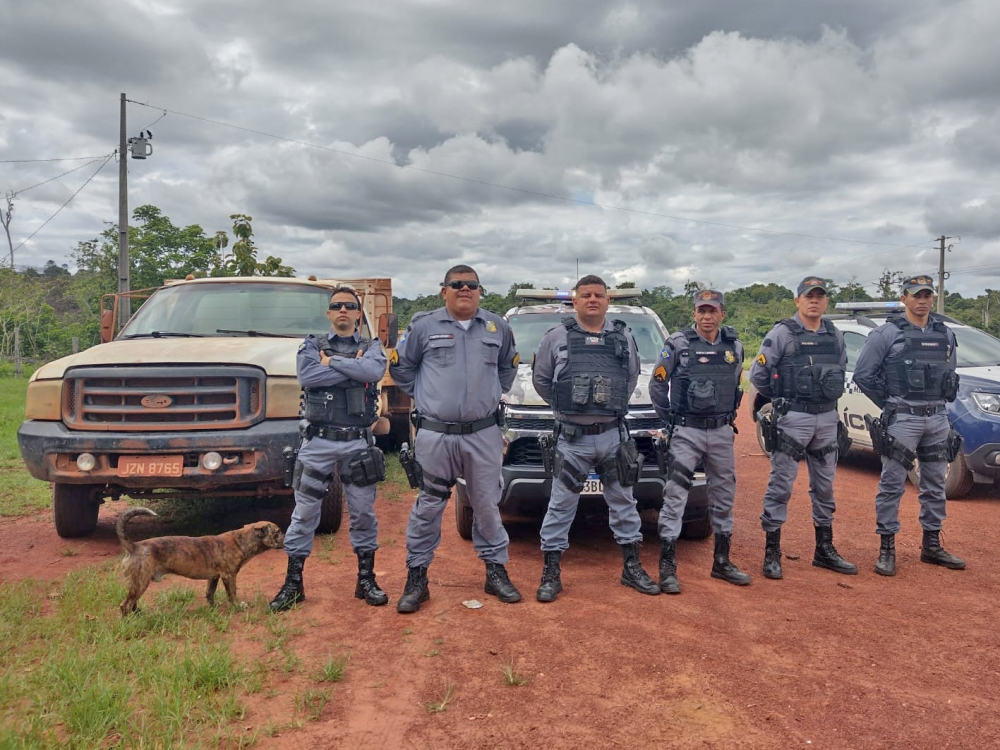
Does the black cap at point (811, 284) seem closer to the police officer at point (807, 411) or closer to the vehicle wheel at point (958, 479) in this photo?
the police officer at point (807, 411)

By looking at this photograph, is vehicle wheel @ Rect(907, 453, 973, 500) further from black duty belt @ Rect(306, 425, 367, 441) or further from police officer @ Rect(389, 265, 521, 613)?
black duty belt @ Rect(306, 425, 367, 441)

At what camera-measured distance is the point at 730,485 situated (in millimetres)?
4551

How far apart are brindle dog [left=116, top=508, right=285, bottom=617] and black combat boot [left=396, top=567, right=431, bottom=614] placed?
78cm

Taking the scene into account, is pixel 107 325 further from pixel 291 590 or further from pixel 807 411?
pixel 807 411

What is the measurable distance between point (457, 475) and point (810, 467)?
2472mm

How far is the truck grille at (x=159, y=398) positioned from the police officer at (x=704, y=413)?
2732 millimetres

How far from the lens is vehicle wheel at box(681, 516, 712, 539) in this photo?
532cm

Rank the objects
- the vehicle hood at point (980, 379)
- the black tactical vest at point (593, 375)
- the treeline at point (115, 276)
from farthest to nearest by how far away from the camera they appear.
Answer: the treeline at point (115, 276), the vehicle hood at point (980, 379), the black tactical vest at point (593, 375)

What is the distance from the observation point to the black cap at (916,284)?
5.04m

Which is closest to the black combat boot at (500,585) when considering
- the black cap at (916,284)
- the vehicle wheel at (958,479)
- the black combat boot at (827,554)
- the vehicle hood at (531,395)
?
the vehicle hood at (531,395)

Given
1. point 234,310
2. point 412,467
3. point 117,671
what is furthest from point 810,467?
point 234,310

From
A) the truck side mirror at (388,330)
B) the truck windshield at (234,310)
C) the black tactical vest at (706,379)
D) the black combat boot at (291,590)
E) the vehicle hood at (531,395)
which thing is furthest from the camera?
the truck side mirror at (388,330)

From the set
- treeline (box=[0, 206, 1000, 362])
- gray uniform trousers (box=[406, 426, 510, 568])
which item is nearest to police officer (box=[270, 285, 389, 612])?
gray uniform trousers (box=[406, 426, 510, 568])

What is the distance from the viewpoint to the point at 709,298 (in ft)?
15.1
